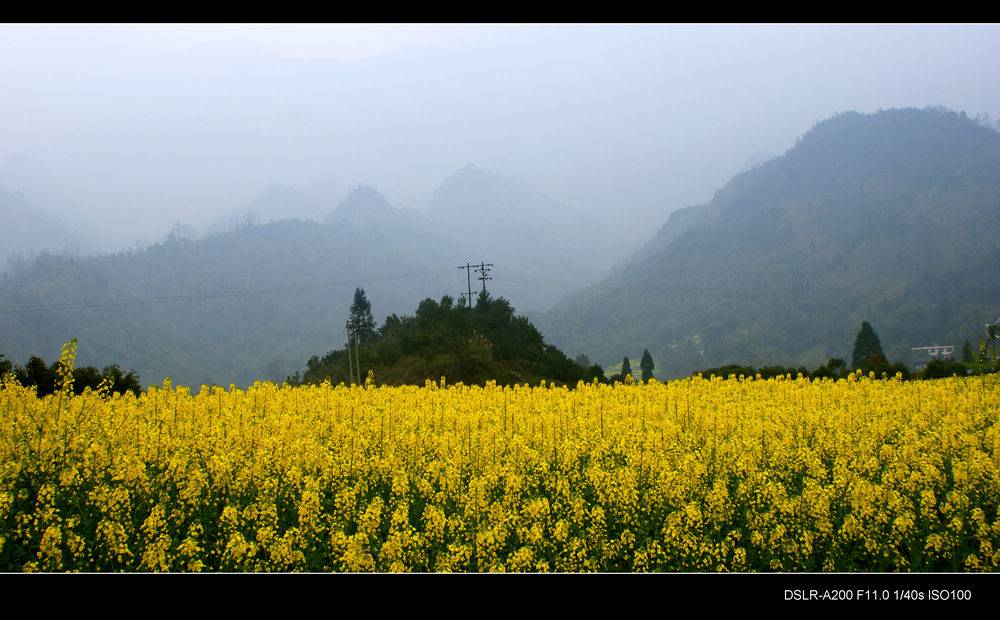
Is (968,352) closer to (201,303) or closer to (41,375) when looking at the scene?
(41,375)

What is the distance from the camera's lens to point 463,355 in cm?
3291

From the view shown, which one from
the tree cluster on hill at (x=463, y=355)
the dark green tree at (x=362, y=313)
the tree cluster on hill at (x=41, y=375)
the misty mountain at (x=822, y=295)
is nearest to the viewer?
the tree cluster on hill at (x=41, y=375)

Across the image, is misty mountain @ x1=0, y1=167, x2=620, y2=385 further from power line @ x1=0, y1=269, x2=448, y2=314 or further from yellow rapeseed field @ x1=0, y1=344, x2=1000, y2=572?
yellow rapeseed field @ x1=0, y1=344, x2=1000, y2=572

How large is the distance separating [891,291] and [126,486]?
158 metres

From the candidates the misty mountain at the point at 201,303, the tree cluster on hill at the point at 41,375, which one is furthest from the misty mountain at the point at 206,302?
the tree cluster on hill at the point at 41,375

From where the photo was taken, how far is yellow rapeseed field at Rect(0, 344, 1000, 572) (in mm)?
4945

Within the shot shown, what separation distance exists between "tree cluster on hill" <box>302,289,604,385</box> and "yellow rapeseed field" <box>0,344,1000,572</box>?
16972 mm

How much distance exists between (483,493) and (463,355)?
2758 centimetres

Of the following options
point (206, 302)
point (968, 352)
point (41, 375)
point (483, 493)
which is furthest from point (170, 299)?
point (483, 493)

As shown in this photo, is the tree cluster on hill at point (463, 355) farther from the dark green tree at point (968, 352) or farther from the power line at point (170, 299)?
the power line at point (170, 299)

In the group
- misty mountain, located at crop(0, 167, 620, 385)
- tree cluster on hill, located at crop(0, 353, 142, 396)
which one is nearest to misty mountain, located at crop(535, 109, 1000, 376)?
misty mountain, located at crop(0, 167, 620, 385)

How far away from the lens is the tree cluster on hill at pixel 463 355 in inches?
1254

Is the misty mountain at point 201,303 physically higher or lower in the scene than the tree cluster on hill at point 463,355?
higher

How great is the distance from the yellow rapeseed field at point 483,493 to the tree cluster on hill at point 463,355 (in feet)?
55.7
